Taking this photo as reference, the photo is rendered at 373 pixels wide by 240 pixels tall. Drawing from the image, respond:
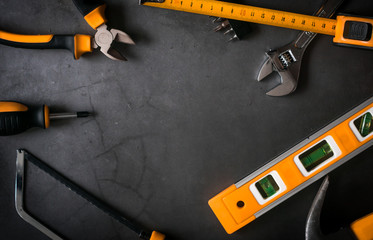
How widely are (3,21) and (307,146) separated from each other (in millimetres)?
1390

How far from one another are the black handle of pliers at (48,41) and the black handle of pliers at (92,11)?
0.21 feet

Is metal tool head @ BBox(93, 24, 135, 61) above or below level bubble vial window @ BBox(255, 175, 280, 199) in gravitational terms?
above

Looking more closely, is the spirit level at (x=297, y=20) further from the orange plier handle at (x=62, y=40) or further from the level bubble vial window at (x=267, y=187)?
the level bubble vial window at (x=267, y=187)

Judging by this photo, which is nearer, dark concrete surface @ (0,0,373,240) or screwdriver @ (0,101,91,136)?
screwdriver @ (0,101,91,136)

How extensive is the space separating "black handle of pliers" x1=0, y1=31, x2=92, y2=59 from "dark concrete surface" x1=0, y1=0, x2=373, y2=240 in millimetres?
94

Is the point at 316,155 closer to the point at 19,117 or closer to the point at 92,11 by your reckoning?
the point at 92,11

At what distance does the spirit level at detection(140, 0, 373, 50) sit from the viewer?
1226 mm

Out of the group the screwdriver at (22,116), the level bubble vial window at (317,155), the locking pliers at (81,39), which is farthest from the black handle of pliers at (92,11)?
the level bubble vial window at (317,155)

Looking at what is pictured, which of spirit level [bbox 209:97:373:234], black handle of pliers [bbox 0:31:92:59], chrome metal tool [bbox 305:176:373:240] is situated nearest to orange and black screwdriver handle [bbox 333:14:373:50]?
spirit level [bbox 209:97:373:234]

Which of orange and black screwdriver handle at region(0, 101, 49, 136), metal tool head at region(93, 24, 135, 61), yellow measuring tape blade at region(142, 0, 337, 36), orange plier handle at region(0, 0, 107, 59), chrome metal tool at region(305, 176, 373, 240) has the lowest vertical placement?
chrome metal tool at region(305, 176, 373, 240)

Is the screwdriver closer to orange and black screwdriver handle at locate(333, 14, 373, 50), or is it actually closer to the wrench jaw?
the wrench jaw

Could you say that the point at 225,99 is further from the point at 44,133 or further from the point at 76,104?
the point at 44,133

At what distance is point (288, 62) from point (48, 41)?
0.99 meters

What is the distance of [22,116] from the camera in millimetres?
1248
